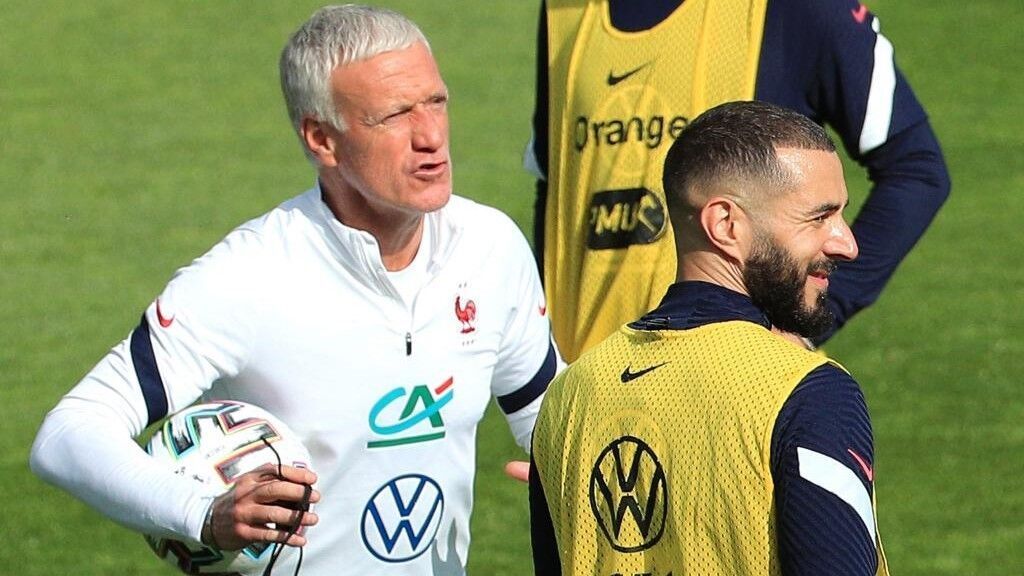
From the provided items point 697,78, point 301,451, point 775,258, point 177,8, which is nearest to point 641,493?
point 775,258

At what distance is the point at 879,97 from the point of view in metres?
4.55

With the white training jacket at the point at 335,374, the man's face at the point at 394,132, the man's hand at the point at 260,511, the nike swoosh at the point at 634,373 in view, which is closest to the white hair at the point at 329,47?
the man's face at the point at 394,132

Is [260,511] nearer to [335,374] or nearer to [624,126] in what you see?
[335,374]

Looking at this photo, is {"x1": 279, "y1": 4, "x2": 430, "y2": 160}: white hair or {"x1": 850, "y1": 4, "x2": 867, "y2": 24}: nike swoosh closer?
{"x1": 279, "y1": 4, "x2": 430, "y2": 160}: white hair

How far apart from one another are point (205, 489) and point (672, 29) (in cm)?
167

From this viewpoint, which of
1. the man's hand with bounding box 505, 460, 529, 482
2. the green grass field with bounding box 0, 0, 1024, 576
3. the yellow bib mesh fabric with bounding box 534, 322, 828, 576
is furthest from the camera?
the green grass field with bounding box 0, 0, 1024, 576

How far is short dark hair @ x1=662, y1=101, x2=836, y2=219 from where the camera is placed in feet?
10.6

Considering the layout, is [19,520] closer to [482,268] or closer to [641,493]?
[482,268]

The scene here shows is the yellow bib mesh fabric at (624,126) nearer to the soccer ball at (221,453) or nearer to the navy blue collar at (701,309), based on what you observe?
the soccer ball at (221,453)

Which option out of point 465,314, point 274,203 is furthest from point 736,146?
point 274,203

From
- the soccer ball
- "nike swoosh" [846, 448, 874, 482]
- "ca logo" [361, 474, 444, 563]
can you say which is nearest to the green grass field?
"ca logo" [361, 474, 444, 563]

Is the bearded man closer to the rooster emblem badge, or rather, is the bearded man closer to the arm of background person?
the rooster emblem badge

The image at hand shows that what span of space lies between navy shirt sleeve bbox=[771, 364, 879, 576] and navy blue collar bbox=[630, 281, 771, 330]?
25cm

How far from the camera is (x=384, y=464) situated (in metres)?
4.05
